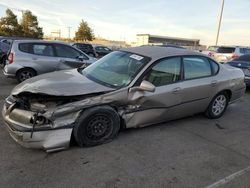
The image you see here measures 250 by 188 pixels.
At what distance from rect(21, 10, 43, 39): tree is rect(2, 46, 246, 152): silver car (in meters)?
47.7

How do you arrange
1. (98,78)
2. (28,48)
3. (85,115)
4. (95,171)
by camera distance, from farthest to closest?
(28,48) < (98,78) < (85,115) < (95,171)

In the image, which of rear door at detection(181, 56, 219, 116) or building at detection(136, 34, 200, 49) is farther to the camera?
building at detection(136, 34, 200, 49)

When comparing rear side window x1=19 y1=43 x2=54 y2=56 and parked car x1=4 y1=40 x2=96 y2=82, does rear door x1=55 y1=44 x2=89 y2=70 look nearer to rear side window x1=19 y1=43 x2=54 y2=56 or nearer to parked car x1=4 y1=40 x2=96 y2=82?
parked car x1=4 y1=40 x2=96 y2=82

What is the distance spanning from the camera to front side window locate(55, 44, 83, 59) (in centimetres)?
801

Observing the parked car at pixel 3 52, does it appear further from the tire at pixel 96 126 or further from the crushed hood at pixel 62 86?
the tire at pixel 96 126

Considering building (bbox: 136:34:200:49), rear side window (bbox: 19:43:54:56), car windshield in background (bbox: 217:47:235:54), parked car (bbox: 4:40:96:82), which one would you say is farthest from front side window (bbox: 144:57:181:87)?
building (bbox: 136:34:200:49)

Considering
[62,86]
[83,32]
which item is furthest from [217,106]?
[83,32]

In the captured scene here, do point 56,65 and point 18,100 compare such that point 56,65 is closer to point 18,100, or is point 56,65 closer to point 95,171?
point 18,100

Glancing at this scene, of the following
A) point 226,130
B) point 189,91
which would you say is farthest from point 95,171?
point 226,130

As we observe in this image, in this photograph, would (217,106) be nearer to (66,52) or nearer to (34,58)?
(66,52)

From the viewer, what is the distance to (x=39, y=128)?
10.3 feet

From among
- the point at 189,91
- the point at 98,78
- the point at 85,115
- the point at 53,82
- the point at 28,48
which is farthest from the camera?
the point at 28,48

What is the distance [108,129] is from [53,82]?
44.1 inches

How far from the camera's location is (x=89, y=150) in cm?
346
